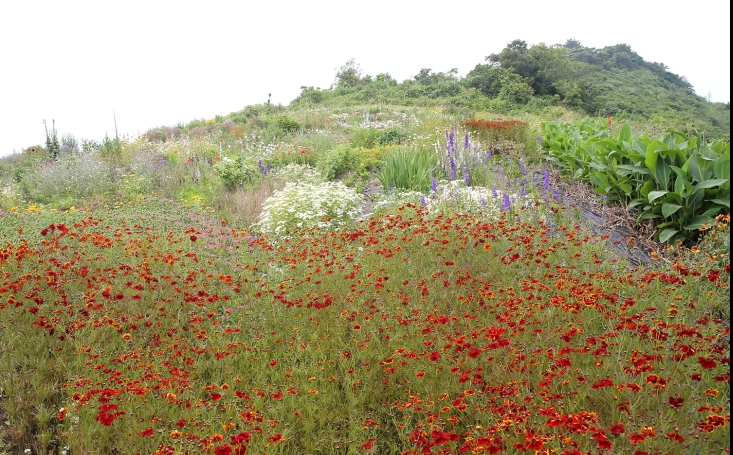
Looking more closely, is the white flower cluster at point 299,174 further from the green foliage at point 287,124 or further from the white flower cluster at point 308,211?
the green foliage at point 287,124

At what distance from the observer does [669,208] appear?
4.90 m

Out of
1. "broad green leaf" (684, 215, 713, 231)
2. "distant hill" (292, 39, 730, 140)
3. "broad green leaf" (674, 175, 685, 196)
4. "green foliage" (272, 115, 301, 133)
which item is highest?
"distant hill" (292, 39, 730, 140)

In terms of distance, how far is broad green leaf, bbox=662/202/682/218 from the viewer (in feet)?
15.9

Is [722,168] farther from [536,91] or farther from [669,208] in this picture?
[536,91]

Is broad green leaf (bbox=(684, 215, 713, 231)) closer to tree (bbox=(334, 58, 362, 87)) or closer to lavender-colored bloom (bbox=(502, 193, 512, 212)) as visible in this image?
lavender-colored bloom (bbox=(502, 193, 512, 212))

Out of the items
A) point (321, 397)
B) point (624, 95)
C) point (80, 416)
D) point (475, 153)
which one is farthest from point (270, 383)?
point (624, 95)

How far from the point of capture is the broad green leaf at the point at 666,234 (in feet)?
16.2

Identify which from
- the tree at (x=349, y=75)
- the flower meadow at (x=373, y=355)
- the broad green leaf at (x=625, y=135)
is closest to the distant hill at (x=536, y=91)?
the tree at (x=349, y=75)

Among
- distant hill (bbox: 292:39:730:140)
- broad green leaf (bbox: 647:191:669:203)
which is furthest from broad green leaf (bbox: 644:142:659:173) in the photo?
distant hill (bbox: 292:39:730:140)

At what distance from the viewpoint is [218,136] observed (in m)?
15.9

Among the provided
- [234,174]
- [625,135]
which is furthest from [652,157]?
[234,174]

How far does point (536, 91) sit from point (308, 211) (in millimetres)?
24335

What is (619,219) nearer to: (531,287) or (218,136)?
(531,287)

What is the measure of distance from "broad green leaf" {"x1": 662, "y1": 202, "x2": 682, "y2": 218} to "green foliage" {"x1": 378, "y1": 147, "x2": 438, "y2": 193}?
3.64 m
